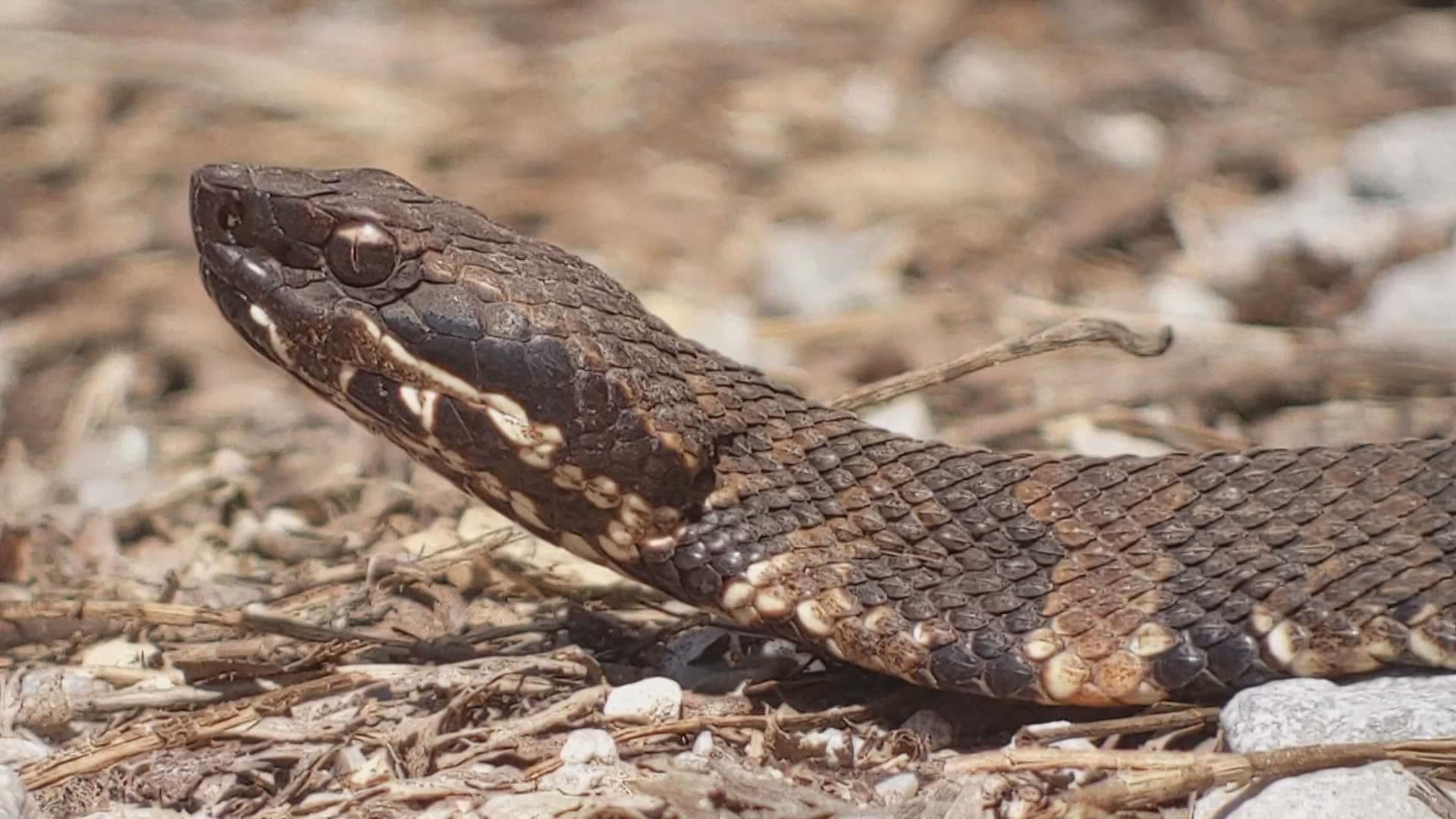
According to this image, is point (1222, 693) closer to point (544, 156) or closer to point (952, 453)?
point (952, 453)

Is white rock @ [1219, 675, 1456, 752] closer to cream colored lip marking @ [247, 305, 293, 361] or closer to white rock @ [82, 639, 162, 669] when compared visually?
cream colored lip marking @ [247, 305, 293, 361]

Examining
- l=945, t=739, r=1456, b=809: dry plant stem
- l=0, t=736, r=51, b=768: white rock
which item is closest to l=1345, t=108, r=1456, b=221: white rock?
l=945, t=739, r=1456, b=809: dry plant stem

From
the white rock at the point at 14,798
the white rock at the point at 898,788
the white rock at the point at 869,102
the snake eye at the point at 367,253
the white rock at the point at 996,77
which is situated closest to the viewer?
the white rock at the point at 14,798

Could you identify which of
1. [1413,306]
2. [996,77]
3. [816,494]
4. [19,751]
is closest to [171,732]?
[19,751]

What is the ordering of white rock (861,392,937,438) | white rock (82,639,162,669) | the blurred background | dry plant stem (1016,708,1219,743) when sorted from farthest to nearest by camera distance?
the blurred background < white rock (861,392,937,438) < white rock (82,639,162,669) < dry plant stem (1016,708,1219,743)

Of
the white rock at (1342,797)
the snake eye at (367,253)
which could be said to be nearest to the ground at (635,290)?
the white rock at (1342,797)

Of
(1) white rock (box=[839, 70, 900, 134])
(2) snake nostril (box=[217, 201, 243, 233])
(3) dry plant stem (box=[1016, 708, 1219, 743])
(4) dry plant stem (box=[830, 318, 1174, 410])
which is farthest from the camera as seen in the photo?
(1) white rock (box=[839, 70, 900, 134])

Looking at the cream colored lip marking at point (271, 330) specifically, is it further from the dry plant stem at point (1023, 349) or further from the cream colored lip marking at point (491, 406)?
the dry plant stem at point (1023, 349)
